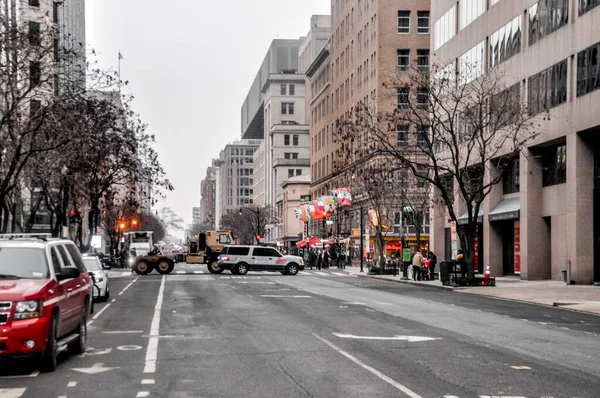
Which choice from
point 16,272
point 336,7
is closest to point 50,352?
point 16,272

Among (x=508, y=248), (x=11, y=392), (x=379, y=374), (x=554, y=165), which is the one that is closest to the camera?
(x=11, y=392)

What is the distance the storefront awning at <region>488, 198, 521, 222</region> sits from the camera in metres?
50.4

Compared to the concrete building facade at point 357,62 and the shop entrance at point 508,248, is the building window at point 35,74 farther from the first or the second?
the concrete building facade at point 357,62

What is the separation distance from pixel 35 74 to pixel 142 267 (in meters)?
29.4

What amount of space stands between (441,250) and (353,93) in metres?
34.5

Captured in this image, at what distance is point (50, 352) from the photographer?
40.4ft

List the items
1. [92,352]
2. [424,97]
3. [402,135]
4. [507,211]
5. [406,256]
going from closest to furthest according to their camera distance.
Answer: [92,352] < [507,211] < [406,256] < [402,135] < [424,97]

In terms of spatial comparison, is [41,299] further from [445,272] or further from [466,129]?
[466,129]

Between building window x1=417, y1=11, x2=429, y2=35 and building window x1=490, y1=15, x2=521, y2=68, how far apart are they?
3303cm

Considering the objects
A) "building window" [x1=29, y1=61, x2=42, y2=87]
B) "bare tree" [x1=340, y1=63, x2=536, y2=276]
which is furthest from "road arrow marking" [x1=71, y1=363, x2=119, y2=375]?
"bare tree" [x1=340, y1=63, x2=536, y2=276]

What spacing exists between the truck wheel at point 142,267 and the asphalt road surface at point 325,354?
3312cm

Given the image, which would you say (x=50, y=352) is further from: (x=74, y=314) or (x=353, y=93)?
(x=353, y=93)

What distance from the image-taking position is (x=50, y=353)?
12.3 metres

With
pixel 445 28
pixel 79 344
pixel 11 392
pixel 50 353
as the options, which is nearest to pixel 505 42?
pixel 445 28
